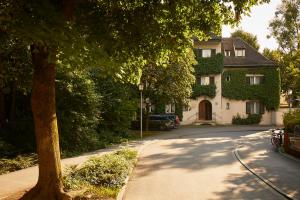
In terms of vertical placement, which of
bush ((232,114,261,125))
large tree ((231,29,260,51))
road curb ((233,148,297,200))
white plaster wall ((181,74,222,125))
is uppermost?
large tree ((231,29,260,51))

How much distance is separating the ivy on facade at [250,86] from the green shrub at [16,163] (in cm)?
3491

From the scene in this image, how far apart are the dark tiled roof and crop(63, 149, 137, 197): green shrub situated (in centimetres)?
3697

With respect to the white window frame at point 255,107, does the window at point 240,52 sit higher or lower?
higher

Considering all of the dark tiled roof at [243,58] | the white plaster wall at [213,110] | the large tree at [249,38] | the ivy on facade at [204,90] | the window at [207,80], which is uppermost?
the large tree at [249,38]

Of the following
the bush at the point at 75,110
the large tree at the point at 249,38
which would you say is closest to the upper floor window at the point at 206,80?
the bush at the point at 75,110

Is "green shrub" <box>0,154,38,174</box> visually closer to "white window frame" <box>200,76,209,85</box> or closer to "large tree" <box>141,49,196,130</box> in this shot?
"large tree" <box>141,49,196,130</box>

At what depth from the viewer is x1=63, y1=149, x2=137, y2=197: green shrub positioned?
12.9 m

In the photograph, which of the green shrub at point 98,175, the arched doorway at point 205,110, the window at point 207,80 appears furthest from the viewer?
the arched doorway at point 205,110

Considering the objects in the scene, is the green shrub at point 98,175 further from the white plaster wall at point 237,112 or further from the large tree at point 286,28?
the large tree at point 286,28

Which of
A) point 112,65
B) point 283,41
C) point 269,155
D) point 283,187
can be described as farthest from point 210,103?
point 112,65

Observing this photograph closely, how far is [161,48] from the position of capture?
12.9m

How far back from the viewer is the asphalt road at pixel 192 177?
43.4 feet

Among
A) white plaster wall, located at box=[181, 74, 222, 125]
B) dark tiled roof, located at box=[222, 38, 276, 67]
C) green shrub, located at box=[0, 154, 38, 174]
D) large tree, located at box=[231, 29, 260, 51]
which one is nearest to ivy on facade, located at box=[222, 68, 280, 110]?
dark tiled roof, located at box=[222, 38, 276, 67]

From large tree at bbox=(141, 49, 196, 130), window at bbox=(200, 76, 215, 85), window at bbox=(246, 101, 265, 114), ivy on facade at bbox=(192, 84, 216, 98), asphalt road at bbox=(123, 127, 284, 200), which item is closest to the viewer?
asphalt road at bbox=(123, 127, 284, 200)
